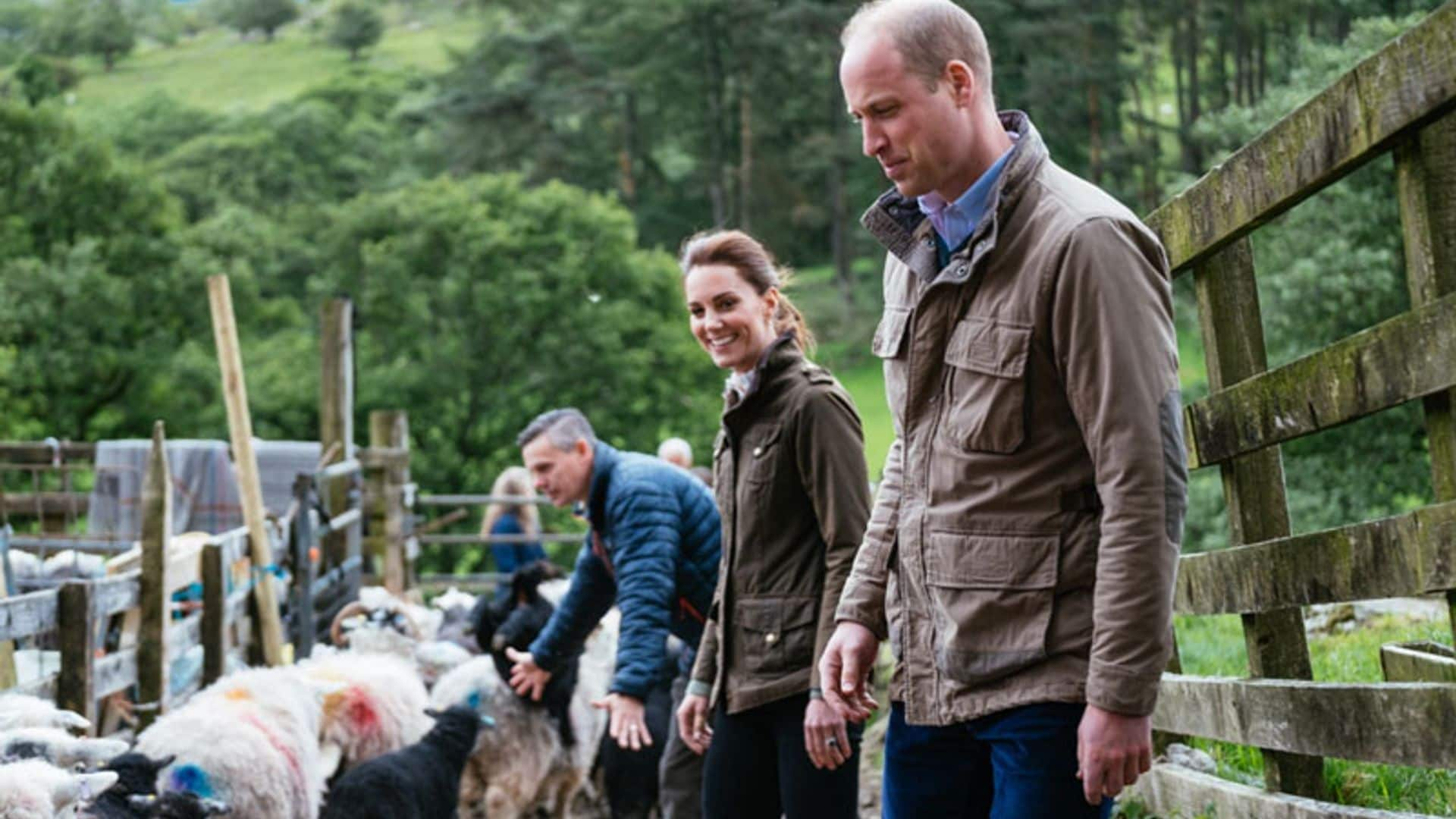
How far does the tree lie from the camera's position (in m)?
96.4

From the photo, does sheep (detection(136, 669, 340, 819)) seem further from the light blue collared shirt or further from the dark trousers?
the light blue collared shirt

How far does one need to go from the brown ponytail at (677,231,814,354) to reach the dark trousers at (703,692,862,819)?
0.90 m

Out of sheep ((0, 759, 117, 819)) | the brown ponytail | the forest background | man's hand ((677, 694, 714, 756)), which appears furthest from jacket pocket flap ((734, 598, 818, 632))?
the forest background

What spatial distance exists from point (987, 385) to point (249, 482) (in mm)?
7115

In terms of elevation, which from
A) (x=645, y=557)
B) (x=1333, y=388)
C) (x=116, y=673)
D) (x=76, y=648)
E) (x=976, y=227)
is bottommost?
(x=116, y=673)

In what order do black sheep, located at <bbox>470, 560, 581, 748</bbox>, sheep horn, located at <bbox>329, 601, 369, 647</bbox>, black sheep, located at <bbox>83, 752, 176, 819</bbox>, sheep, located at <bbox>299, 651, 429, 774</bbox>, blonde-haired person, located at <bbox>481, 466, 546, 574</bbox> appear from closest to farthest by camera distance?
black sheep, located at <bbox>83, 752, 176, 819</bbox> → sheep, located at <bbox>299, 651, 429, 774</bbox> → black sheep, located at <bbox>470, 560, 581, 748</bbox> → sheep horn, located at <bbox>329, 601, 369, 647</bbox> → blonde-haired person, located at <bbox>481, 466, 546, 574</bbox>

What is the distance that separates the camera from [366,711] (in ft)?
22.5

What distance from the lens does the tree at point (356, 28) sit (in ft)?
316

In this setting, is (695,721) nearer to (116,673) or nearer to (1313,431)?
(1313,431)

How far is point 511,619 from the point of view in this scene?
7.60 metres

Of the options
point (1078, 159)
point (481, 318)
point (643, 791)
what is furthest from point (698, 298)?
point (481, 318)

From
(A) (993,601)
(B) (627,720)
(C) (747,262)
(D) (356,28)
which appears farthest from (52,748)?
(D) (356,28)

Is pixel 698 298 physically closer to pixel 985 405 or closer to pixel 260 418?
pixel 985 405

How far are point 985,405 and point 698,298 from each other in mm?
1668
